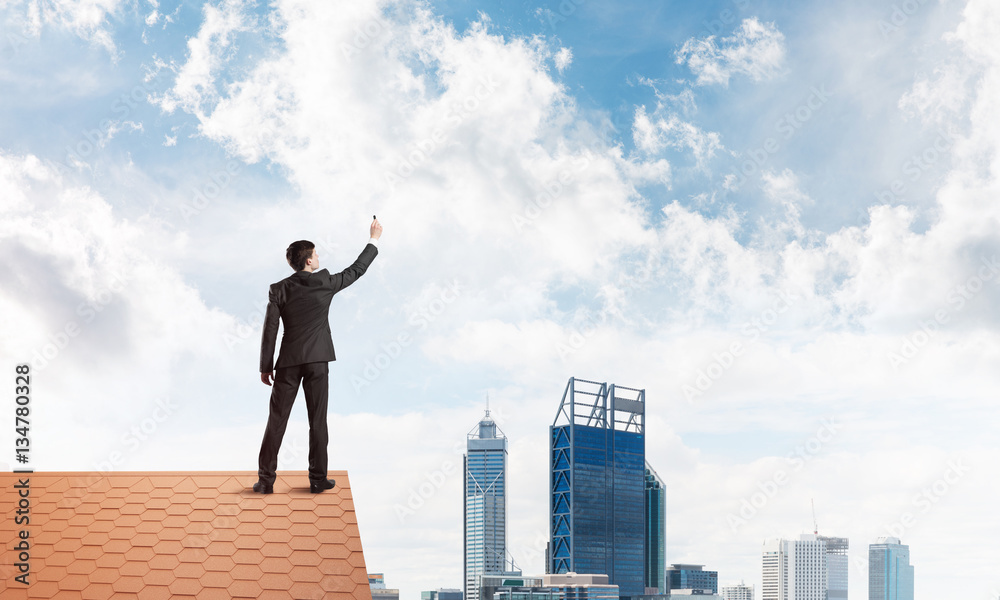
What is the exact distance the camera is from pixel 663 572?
111 metres

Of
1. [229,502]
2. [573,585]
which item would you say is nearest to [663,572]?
[573,585]

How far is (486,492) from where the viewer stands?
130 m

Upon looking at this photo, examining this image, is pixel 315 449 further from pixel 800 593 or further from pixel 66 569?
pixel 800 593

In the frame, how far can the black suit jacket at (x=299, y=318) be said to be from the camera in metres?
7.60

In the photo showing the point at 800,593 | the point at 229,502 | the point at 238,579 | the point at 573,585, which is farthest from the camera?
the point at 800,593

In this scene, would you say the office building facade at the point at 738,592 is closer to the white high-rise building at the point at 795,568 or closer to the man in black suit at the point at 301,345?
the white high-rise building at the point at 795,568

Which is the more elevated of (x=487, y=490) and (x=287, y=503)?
(x=287, y=503)

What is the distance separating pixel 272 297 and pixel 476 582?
402 ft

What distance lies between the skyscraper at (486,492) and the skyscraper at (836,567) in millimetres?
53375

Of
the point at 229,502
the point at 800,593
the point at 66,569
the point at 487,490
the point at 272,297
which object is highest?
the point at 272,297

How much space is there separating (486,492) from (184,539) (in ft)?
410

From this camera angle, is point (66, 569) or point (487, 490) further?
point (487, 490)

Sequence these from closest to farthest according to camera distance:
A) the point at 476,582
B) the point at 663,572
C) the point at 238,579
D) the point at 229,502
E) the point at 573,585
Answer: the point at 238,579, the point at 229,502, the point at 573,585, the point at 663,572, the point at 476,582

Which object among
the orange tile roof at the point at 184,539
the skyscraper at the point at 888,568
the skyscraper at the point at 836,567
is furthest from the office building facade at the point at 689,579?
the orange tile roof at the point at 184,539
